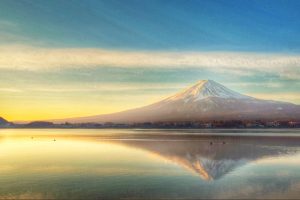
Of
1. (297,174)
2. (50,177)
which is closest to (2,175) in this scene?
(50,177)

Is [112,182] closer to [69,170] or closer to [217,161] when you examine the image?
[69,170]

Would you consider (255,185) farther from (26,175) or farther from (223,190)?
(26,175)

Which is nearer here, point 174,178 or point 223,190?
point 223,190

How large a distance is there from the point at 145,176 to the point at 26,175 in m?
7.51

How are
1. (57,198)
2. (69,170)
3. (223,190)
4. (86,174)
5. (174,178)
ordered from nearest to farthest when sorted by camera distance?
(57,198) < (223,190) < (174,178) < (86,174) < (69,170)

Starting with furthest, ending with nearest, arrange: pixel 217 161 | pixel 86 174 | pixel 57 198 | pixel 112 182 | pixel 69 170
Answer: pixel 217 161 → pixel 69 170 → pixel 86 174 → pixel 112 182 → pixel 57 198

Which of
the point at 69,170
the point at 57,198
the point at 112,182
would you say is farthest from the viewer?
the point at 69,170

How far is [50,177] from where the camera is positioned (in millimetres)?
24500

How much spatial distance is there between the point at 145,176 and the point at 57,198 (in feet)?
26.0

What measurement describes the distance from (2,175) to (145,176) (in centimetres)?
897

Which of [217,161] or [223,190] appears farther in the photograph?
[217,161]

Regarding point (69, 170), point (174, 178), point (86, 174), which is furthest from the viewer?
point (69, 170)

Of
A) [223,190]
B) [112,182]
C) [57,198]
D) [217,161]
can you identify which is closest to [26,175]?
[112,182]

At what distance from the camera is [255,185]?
21.4 meters
